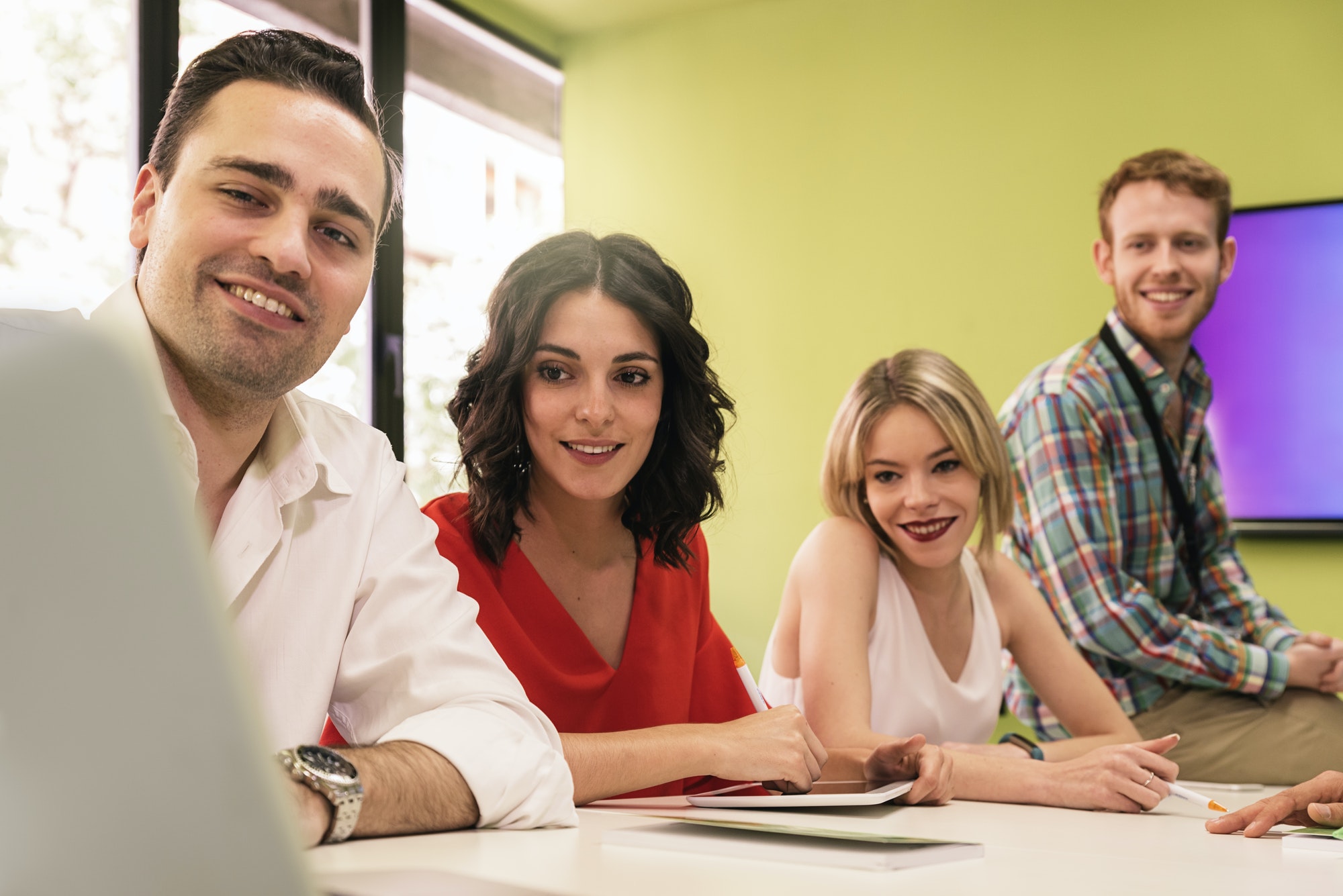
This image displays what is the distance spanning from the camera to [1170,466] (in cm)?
243

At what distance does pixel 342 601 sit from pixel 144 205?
0.58m

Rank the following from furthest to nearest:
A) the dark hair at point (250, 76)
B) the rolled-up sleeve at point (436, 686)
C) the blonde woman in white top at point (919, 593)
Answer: the blonde woman in white top at point (919, 593), the dark hair at point (250, 76), the rolled-up sleeve at point (436, 686)

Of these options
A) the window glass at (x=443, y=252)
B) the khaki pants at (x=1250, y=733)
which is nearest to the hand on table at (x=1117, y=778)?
the khaki pants at (x=1250, y=733)

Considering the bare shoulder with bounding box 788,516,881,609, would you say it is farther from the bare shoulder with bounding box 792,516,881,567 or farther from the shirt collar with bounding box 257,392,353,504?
the shirt collar with bounding box 257,392,353,504

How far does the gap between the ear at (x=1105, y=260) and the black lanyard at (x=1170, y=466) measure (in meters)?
0.26

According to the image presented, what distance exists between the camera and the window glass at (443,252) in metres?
3.65

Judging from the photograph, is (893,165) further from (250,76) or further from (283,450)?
(283,450)

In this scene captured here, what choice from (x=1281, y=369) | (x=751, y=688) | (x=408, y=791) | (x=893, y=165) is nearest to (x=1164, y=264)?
(x=1281, y=369)

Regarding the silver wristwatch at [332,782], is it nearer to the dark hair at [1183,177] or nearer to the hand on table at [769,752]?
the hand on table at [769,752]

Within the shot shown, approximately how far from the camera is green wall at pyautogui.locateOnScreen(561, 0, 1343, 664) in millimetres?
3273

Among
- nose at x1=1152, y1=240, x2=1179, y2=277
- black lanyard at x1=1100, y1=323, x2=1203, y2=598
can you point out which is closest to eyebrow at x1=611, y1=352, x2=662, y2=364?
black lanyard at x1=1100, y1=323, x2=1203, y2=598

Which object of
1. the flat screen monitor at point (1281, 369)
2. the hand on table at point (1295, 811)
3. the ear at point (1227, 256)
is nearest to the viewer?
the hand on table at point (1295, 811)

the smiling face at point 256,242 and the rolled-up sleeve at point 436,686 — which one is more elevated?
the smiling face at point 256,242

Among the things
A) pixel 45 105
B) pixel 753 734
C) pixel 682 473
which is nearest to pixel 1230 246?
pixel 682 473
